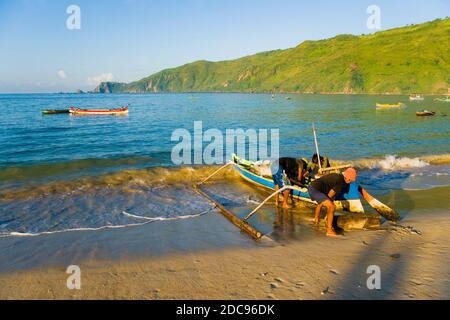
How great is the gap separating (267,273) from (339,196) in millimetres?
4145

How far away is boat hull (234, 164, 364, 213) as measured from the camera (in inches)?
384

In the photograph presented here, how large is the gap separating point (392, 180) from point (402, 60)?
583 ft

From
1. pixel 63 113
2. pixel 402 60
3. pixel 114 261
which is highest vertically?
pixel 402 60

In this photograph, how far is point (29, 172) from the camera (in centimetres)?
1705

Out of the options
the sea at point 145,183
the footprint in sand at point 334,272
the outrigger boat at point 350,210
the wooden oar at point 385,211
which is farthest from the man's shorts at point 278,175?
the footprint in sand at point 334,272

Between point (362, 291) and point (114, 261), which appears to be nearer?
point (362, 291)

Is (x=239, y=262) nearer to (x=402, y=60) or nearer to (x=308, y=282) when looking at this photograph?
(x=308, y=282)

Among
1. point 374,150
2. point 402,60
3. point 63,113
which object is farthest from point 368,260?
point 402,60

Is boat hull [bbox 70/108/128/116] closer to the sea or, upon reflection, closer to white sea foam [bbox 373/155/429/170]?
the sea

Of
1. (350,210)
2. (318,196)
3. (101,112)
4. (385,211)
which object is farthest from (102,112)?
(385,211)

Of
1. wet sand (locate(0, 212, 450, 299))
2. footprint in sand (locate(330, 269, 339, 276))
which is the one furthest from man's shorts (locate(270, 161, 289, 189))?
footprint in sand (locate(330, 269, 339, 276))

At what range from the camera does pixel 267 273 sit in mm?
6637

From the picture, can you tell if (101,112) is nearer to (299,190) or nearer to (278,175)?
(278,175)

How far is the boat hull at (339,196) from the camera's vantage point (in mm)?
9758
